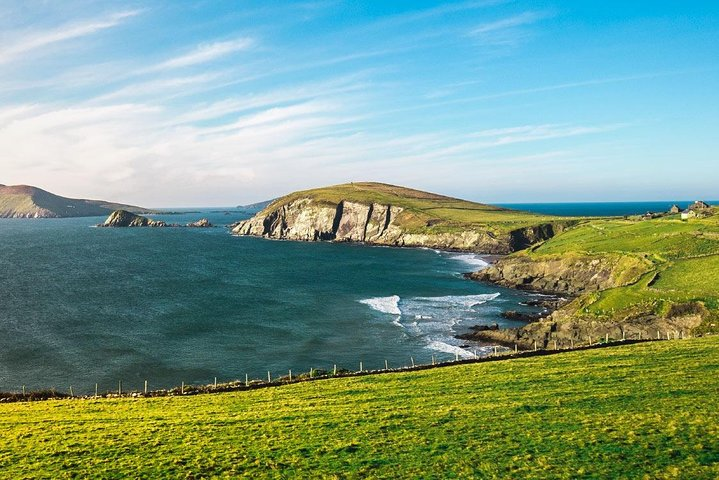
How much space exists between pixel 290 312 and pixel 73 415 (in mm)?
66241

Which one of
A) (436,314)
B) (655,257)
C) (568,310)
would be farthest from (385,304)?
(655,257)

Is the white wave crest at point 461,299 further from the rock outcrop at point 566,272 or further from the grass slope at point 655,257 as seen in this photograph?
the grass slope at point 655,257

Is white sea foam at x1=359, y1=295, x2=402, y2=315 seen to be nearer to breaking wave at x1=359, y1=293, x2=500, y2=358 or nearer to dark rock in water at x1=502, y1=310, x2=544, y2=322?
breaking wave at x1=359, y1=293, x2=500, y2=358

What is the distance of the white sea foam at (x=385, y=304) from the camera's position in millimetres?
98875

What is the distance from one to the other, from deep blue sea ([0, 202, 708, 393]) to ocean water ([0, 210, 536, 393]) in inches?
11.5

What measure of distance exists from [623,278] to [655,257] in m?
9.09

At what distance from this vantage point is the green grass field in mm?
21953

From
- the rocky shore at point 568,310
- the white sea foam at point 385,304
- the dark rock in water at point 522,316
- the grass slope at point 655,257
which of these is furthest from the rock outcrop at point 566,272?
the white sea foam at point 385,304

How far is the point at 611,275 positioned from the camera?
108 metres

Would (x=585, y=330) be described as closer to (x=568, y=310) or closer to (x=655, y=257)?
(x=568, y=310)

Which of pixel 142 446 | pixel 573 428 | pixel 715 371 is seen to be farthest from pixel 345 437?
pixel 715 371

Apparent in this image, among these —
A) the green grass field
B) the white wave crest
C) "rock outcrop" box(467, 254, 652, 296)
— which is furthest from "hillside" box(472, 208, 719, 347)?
the green grass field

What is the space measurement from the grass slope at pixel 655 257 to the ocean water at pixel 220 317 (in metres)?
21.5

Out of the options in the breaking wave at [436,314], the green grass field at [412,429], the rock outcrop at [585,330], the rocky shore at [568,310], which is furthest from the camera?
the breaking wave at [436,314]
